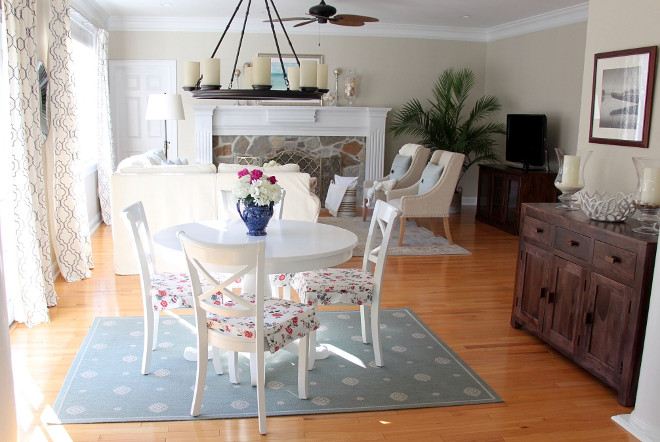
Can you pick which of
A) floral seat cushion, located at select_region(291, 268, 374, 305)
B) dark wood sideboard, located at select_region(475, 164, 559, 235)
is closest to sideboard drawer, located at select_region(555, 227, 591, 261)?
floral seat cushion, located at select_region(291, 268, 374, 305)

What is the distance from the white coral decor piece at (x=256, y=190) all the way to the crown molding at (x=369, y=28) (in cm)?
539

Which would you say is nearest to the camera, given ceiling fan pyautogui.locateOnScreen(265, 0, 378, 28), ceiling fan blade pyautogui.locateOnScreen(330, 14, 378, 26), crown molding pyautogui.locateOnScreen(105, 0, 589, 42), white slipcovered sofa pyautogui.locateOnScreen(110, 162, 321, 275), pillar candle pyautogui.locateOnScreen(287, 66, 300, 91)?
pillar candle pyautogui.locateOnScreen(287, 66, 300, 91)

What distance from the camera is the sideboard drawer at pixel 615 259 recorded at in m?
2.80

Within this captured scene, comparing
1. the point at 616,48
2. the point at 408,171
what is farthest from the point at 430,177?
the point at 616,48

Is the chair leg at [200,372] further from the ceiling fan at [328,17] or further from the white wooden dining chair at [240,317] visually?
the ceiling fan at [328,17]

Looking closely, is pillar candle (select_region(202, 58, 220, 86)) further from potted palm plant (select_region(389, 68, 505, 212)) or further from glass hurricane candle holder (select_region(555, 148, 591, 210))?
potted palm plant (select_region(389, 68, 505, 212))

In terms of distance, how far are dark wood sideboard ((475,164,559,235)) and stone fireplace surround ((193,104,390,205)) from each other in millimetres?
1583

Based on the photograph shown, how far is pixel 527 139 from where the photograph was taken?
7.14m

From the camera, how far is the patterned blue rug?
2.73 meters

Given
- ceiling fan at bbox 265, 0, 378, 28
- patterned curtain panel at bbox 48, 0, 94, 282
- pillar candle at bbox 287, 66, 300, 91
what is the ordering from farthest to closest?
1. ceiling fan at bbox 265, 0, 378, 28
2. patterned curtain panel at bbox 48, 0, 94, 282
3. pillar candle at bbox 287, 66, 300, 91

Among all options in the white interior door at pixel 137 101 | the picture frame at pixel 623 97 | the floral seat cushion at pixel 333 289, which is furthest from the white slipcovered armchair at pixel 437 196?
the white interior door at pixel 137 101

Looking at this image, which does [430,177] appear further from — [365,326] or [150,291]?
[150,291]

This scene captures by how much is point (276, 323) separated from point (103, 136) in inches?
200

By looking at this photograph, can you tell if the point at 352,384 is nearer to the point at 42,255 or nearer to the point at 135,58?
A: the point at 42,255
